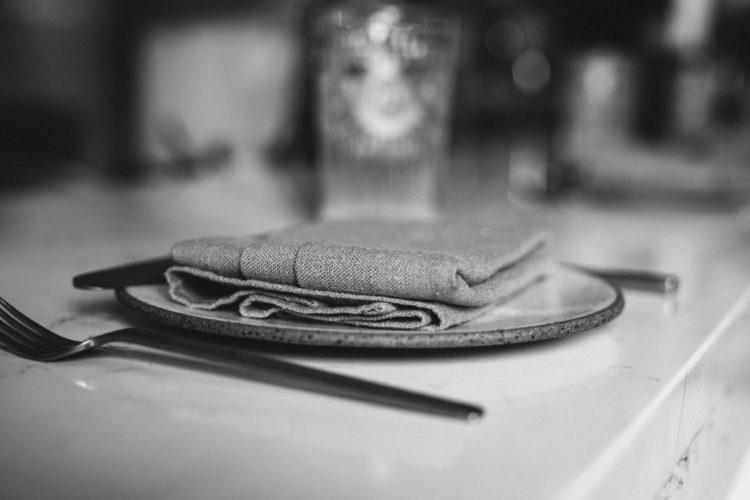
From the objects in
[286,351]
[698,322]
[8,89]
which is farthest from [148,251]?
[8,89]

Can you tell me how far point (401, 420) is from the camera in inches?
12.4

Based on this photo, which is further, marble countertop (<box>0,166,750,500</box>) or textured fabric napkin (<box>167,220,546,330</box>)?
textured fabric napkin (<box>167,220,546,330</box>)

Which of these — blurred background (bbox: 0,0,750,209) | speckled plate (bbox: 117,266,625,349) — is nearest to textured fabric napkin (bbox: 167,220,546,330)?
speckled plate (bbox: 117,266,625,349)

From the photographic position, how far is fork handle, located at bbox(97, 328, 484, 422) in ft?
1.02

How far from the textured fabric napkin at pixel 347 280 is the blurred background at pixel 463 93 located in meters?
0.51

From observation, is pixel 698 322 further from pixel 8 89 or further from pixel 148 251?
pixel 8 89

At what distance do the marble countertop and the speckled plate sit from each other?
0.06ft

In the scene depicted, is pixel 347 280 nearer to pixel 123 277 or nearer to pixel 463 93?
pixel 123 277

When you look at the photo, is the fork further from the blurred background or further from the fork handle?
the blurred background

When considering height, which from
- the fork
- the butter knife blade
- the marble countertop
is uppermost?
the butter knife blade

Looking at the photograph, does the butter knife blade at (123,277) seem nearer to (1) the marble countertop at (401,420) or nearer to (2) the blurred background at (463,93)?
(1) the marble countertop at (401,420)

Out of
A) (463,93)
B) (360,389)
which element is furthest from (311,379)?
(463,93)

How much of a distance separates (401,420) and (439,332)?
0.06 meters

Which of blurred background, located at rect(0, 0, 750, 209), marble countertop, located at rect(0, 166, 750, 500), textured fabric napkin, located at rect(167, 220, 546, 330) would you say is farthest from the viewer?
blurred background, located at rect(0, 0, 750, 209)
